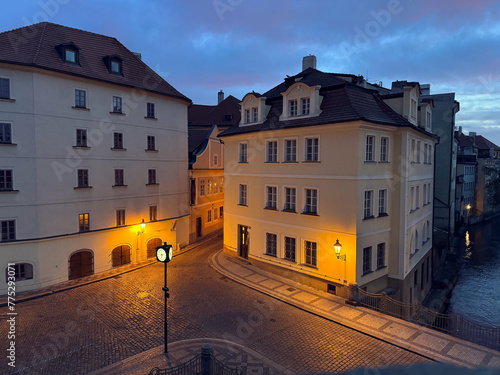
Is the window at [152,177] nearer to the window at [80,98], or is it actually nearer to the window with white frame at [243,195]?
the window at [80,98]

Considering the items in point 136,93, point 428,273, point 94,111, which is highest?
point 136,93

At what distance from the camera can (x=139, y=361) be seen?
1250 cm

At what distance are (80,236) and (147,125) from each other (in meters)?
9.71

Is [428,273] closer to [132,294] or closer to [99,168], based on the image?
[132,294]

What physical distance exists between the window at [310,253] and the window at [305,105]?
325 inches

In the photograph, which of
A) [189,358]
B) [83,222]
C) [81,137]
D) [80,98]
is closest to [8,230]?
[83,222]

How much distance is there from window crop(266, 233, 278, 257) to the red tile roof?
1423 cm

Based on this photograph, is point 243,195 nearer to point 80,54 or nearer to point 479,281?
point 80,54

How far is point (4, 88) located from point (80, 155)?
18.1ft

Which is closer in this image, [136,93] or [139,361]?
[139,361]

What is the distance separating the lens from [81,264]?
22.7m

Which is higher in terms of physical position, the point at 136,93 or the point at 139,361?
the point at 136,93

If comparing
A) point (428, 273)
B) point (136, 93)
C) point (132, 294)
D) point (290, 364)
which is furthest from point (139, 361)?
point (428, 273)

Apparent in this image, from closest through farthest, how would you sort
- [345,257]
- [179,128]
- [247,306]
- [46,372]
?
1. [46,372]
2. [247,306]
3. [345,257]
4. [179,128]
